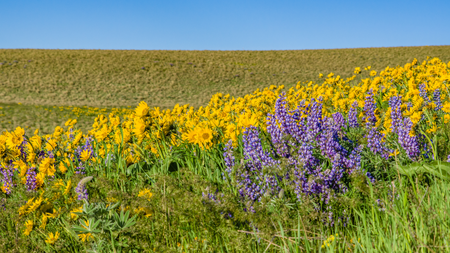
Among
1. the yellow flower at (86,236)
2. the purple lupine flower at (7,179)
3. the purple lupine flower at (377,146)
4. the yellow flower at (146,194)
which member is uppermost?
the purple lupine flower at (377,146)

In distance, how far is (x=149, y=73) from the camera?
2817 centimetres

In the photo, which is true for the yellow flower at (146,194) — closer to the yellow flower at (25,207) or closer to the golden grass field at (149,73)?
the yellow flower at (25,207)

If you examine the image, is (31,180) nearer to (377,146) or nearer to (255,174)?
(255,174)

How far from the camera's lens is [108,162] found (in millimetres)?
3211

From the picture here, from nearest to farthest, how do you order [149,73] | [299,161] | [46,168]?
[299,161]
[46,168]
[149,73]

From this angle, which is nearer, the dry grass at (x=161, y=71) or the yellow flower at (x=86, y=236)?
the yellow flower at (x=86, y=236)

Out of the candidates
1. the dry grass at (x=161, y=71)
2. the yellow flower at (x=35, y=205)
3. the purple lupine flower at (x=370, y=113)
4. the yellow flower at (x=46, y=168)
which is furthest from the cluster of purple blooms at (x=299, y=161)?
the dry grass at (x=161, y=71)

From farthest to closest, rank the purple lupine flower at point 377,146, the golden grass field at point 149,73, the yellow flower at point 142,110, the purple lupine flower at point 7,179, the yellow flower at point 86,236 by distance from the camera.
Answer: the golden grass field at point 149,73
the purple lupine flower at point 7,179
the yellow flower at point 142,110
the purple lupine flower at point 377,146
the yellow flower at point 86,236

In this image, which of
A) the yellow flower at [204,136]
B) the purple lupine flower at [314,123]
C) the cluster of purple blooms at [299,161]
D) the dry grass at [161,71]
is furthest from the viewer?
the dry grass at [161,71]

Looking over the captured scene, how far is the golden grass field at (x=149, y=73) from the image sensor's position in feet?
70.0

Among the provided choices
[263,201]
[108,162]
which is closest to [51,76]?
[108,162]

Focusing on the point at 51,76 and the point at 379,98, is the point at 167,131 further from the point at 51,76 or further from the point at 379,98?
the point at 51,76

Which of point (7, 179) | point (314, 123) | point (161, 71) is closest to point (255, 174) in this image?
point (314, 123)

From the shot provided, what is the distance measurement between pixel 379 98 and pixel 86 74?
26.4 meters
